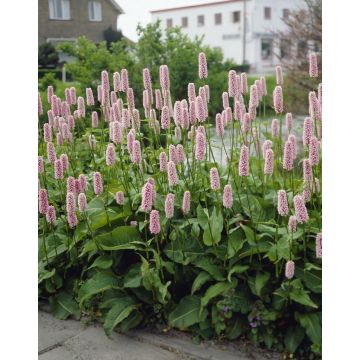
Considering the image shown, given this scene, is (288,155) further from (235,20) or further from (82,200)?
(235,20)

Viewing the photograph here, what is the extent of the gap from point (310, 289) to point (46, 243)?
49.7 inches

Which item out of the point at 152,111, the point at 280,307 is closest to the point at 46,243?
the point at 152,111

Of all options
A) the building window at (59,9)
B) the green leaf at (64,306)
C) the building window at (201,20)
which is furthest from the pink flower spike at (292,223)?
the building window at (201,20)

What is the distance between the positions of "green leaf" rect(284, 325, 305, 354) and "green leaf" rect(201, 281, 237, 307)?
27 cm

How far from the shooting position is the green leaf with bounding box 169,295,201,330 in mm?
2188

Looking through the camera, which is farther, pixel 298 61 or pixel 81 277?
pixel 298 61

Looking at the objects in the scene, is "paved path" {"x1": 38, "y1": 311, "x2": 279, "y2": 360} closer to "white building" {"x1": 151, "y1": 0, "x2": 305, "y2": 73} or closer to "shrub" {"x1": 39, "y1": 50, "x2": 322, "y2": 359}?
"shrub" {"x1": 39, "y1": 50, "x2": 322, "y2": 359}

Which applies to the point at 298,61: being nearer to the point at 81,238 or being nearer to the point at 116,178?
the point at 116,178

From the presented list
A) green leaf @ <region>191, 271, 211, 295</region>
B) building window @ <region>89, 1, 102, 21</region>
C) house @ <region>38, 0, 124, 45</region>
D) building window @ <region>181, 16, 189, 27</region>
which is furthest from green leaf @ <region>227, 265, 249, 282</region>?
building window @ <region>181, 16, 189, 27</region>

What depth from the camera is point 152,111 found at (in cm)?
257

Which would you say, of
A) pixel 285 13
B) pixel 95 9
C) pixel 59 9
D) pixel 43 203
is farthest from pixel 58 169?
pixel 285 13

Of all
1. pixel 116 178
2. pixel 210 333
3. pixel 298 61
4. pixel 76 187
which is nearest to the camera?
pixel 210 333
